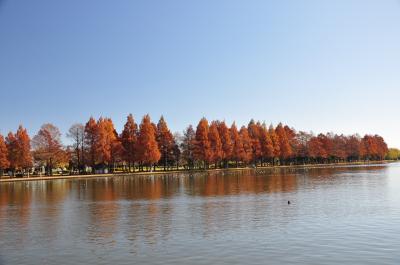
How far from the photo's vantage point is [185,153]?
12231 cm

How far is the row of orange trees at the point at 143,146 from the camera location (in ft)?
323

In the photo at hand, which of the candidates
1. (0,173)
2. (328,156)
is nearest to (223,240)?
(0,173)

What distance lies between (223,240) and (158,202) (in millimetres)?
17567

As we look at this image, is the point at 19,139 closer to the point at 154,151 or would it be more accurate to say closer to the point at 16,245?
the point at 154,151

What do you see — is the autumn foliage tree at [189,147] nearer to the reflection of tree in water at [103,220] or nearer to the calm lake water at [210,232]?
the reflection of tree in water at [103,220]

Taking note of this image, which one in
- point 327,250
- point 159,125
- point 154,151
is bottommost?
point 327,250

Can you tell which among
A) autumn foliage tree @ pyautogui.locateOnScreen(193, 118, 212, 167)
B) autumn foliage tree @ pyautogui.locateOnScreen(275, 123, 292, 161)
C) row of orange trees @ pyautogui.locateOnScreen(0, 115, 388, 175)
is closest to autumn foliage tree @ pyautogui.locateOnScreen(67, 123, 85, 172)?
row of orange trees @ pyautogui.locateOnScreen(0, 115, 388, 175)

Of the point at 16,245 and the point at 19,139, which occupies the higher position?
the point at 19,139

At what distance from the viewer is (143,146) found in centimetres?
10269

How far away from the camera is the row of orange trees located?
3875 inches

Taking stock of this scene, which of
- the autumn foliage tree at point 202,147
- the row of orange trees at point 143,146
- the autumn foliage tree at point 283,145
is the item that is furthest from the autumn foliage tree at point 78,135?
the autumn foliage tree at point 283,145

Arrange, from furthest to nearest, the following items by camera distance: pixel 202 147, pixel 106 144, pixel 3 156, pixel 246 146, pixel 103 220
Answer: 1. pixel 246 146
2. pixel 202 147
3. pixel 106 144
4. pixel 3 156
5. pixel 103 220

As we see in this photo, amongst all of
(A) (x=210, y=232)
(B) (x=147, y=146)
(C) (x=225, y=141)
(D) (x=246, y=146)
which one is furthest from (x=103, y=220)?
(D) (x=246, y=146)

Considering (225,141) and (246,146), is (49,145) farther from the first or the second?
(246,146)
